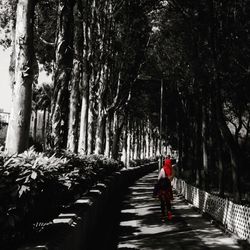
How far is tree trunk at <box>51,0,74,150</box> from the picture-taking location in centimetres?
1099

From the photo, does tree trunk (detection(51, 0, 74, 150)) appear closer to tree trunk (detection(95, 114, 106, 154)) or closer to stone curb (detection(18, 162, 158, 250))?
stone curb (detection(18, 162, 158, 250))

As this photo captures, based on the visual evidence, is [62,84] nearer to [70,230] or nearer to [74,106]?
[70,230]

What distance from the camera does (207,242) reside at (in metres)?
10.8

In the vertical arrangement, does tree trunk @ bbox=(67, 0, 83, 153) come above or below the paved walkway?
above

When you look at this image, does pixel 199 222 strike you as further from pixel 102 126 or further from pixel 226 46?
pixel 102 126

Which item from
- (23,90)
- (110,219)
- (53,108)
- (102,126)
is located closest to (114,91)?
(102,126)

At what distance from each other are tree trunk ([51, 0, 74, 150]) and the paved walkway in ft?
10.3

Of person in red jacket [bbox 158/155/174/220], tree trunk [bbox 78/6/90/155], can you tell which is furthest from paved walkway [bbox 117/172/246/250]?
tree trunk [bbox 78/6/90/155]

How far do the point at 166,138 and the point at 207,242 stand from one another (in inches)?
1853

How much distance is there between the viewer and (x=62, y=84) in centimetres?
1134

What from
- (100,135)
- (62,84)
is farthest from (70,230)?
(100,135)

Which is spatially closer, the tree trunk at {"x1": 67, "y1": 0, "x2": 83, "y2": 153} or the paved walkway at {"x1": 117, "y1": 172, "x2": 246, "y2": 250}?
the paved walkway at {"x1": 117, "y1": 172, "x2": 246, "y2": 250}

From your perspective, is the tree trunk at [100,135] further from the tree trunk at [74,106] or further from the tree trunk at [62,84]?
the tree trunk at [62,84]

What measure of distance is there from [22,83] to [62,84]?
3788 mm
